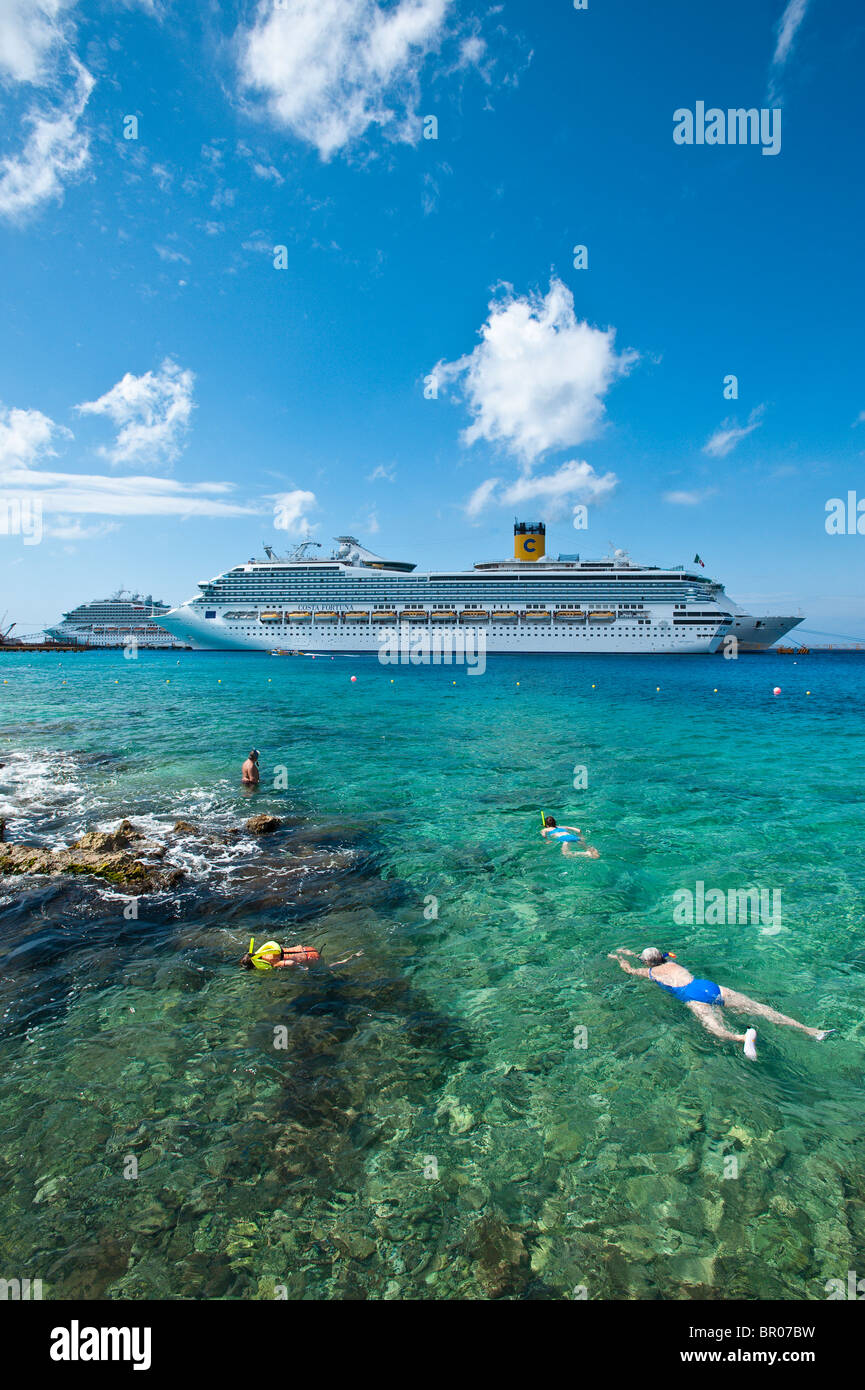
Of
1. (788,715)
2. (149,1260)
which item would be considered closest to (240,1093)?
(149,1260)

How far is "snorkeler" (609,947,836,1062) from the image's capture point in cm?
609

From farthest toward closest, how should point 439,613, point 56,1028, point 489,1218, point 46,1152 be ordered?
point 439,613, point 56,1028, point 46,1152, point 489,1218

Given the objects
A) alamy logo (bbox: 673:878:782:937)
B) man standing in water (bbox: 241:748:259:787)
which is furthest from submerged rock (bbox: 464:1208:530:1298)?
man standing in water (bbox: 241:748:259:787)

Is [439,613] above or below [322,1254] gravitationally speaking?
above

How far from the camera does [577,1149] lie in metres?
4.65

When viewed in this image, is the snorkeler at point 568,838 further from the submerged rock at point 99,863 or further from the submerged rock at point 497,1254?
the submerged rock at point 497,1254

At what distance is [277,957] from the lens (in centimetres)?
711

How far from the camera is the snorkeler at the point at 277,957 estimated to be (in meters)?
7.06

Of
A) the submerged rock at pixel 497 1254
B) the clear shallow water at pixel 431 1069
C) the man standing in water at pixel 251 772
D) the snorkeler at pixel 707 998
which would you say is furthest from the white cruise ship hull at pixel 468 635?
the submerged rock at pixel 497 1254
